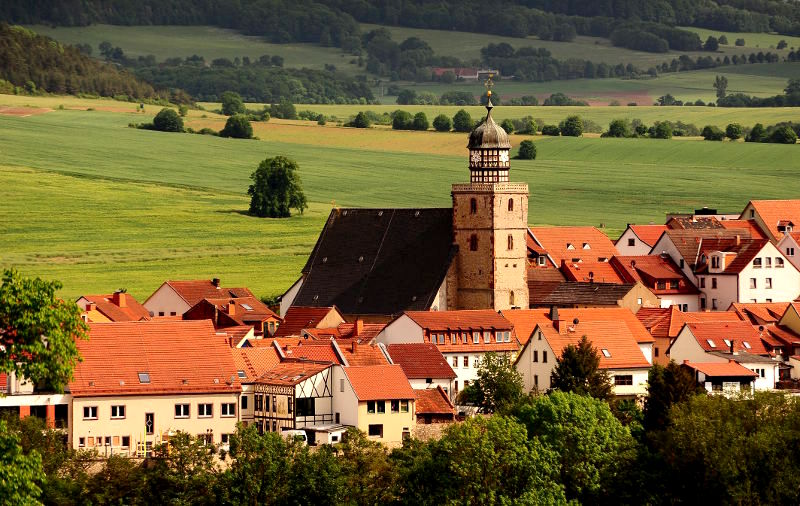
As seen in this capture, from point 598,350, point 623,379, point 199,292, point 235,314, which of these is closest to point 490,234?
point 235,314

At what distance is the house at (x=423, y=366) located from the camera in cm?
10075

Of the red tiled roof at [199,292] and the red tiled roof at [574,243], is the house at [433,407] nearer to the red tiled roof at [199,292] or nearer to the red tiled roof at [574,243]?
the red tiled roof at [199,292]

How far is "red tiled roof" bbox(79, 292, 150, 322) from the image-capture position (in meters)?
122

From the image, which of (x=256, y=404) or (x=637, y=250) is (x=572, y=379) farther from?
(x=637, y=250)

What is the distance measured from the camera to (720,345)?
111 metres

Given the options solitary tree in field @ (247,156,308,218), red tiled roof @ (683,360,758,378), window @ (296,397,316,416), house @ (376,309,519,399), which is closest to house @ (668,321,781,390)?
red tiled roof @ (683,360,758,378)

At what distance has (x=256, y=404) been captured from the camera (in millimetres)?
88438

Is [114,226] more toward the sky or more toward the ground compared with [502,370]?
more toward the sky

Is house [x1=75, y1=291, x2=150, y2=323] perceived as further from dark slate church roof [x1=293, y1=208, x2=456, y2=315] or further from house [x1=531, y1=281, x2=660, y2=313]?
house [x1=531, y1=281, x2=660, y2=313]

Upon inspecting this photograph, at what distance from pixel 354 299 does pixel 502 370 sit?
30504 millimetres

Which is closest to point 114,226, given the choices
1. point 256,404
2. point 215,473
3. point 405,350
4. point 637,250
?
point 637,250

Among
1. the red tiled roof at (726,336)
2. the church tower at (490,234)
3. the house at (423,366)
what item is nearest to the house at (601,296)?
the church tower at (490,234)

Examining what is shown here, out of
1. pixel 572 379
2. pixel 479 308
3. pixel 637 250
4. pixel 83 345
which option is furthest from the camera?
pixel 637 250

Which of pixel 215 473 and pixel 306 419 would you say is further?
pixel 306 419
